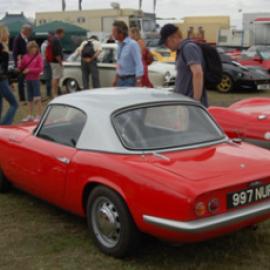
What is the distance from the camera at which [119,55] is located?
7.97 metres

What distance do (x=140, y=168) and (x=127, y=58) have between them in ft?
14.5

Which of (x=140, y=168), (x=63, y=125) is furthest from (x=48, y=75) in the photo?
(x=140, y=168)

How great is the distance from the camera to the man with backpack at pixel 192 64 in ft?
18.6

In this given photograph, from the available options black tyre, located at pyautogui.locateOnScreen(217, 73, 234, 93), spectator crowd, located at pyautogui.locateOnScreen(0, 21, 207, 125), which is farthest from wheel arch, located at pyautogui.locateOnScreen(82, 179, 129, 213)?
black tyre, located at pyautogui.locateOnScreen(217, 73, 234, 93)

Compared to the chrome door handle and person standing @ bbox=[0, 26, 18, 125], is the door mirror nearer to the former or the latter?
person standing @ bbox=[0, 26, 18, 125]

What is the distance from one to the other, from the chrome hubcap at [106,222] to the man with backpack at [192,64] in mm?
2168

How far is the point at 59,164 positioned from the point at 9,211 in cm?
109

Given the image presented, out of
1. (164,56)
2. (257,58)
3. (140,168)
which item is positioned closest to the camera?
(140,168)

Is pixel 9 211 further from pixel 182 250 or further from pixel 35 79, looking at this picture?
pixel 35 79

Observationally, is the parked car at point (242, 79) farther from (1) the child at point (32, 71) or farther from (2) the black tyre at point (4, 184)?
(2) the black tyre at point (4, 184)

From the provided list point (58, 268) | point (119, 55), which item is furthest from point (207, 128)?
point (119, 55)

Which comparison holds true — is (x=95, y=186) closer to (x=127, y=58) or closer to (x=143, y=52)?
(x=127, y=58)

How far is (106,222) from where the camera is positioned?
397 centimetres

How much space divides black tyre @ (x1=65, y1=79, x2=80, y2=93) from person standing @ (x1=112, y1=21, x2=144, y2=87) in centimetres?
617
